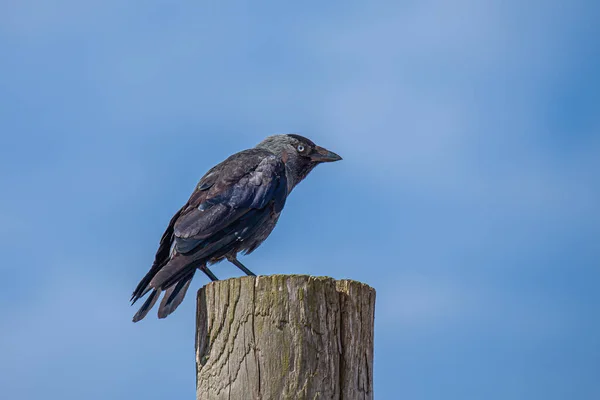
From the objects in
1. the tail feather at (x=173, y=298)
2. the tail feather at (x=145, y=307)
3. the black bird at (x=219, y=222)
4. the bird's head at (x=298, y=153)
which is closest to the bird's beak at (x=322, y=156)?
the bird's head at (x=298, y=153)

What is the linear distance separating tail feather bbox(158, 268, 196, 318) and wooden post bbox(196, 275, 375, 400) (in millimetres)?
1616

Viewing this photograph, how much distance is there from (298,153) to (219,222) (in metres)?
2.02

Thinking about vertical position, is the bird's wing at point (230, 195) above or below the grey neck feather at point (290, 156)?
below

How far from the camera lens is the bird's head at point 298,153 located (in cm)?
742

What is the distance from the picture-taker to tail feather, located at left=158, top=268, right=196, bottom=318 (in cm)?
520

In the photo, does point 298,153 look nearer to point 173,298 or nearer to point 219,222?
point 219,222

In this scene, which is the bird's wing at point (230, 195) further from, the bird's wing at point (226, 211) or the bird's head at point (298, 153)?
the bird's head at point (298, 153)

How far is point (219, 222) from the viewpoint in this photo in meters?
5.64

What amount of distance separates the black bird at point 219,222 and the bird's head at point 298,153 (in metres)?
0.17

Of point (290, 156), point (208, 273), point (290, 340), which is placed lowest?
point (290, 340)

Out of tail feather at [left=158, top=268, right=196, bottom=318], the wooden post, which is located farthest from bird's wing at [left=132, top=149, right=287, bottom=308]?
the wooden post

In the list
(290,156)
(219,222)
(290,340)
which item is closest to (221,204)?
(219,222)

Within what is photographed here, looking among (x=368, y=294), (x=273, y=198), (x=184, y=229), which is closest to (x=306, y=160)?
(x=273, y=198)

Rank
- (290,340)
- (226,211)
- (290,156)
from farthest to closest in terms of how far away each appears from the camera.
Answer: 1. (290,156)
2. (226,211)
3. (290,340)
